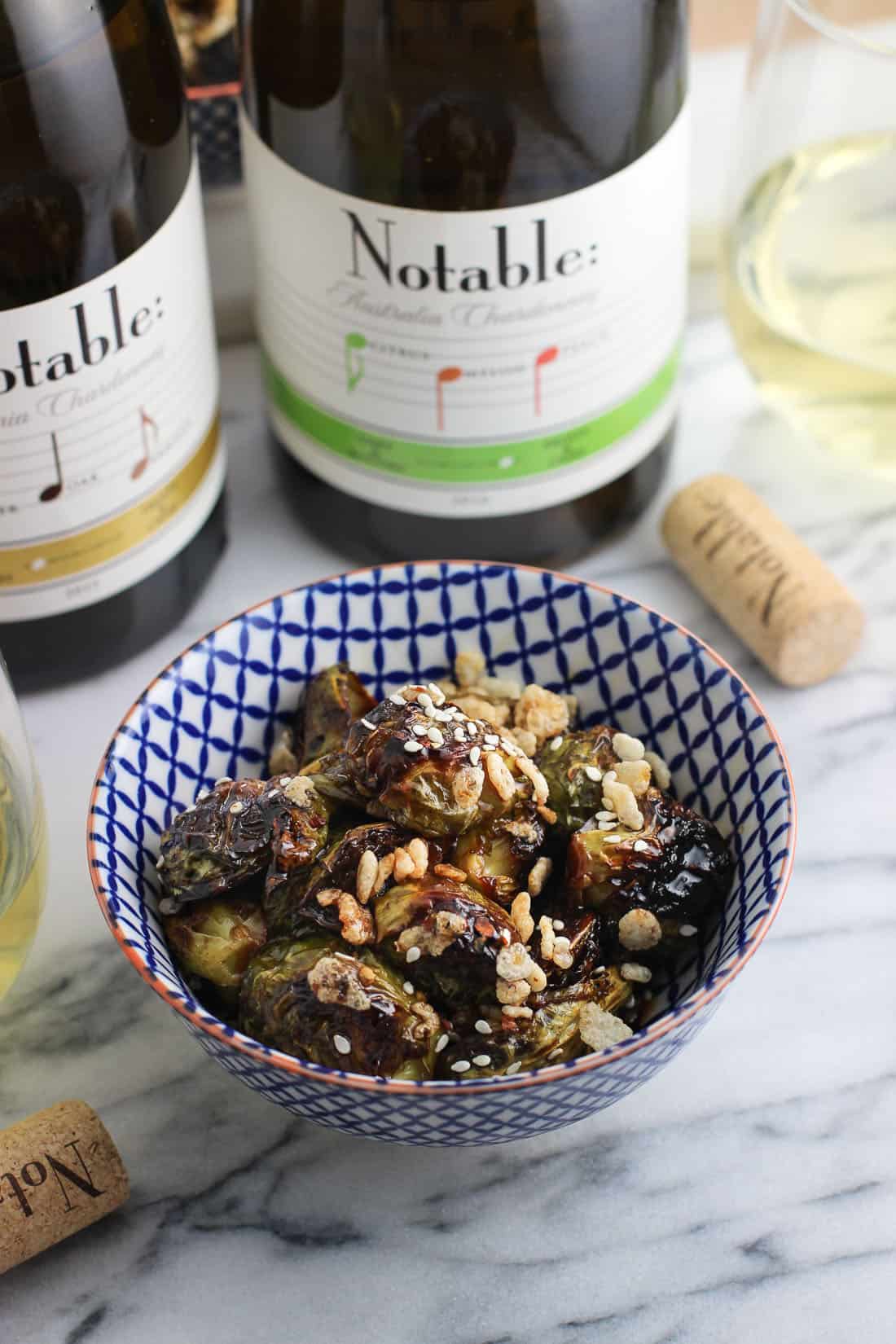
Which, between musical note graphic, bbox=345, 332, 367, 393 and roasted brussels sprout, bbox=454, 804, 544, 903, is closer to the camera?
roasted brussels sprout, bbox=454, 804, 544, 903

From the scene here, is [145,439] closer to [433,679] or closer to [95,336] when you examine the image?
[95,336]

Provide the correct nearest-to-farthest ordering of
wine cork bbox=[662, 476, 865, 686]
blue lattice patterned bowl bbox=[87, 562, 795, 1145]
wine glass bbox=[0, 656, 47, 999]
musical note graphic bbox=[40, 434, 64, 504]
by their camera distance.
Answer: blue lattice patterned bowl bbox=[87, 562, 795, 1145] < wine glass bbox=[0, 656, 47, 999] < musical note graphic bbox=[40, 434, 64, 504] < wine cork bbox=[662, 476, 865, 686]

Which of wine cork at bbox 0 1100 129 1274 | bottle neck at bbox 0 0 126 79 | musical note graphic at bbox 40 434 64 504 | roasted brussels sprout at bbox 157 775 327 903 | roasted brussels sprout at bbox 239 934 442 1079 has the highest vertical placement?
bottle neck at bbox 0 0 126 79

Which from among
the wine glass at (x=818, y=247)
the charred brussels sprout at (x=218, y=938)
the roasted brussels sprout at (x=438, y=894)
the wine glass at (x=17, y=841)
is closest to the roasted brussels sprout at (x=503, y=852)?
the roasted brussels sprout at (x=438, y=894)

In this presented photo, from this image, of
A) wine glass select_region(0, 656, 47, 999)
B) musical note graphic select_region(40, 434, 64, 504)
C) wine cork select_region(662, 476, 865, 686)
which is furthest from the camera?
wine cork select_region(662, 476, 865, 686)

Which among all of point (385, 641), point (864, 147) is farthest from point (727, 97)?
point (385, 641)

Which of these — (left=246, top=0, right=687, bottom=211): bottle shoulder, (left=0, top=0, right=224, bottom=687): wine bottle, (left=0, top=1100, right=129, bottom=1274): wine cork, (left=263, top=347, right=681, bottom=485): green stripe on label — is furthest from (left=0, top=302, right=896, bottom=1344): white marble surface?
(left=246, top=0, right=687, bottom=211): bottle shoulder

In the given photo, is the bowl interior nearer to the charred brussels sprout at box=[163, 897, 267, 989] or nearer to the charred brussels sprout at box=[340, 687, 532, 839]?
the charred brussels sprout at box=[163, 897, 267, 989]

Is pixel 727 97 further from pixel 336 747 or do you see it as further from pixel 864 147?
pixel 336 747
